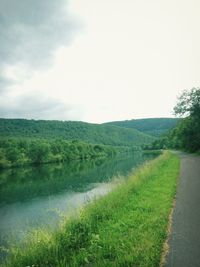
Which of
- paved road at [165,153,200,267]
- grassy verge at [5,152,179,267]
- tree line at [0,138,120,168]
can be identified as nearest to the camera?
paved road at [165,153,200,267]

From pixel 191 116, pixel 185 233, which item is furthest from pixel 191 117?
pixel 185 233

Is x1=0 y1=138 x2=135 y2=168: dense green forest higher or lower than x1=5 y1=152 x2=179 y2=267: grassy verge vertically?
lower

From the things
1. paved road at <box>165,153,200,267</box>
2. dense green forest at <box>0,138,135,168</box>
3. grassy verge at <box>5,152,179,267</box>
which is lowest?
dense green forest at <box>0,138,135,168</box>

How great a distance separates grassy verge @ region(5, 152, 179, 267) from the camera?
7.93m

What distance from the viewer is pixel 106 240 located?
9281mm

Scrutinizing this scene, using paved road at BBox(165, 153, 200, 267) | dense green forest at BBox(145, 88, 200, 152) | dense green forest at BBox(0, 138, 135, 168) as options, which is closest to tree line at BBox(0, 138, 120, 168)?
dense green forest at BBox(0, 138, 135, 168)

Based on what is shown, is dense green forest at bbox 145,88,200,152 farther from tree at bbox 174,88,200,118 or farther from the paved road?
the paved road

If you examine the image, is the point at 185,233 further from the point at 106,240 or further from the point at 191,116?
the point at 191,116

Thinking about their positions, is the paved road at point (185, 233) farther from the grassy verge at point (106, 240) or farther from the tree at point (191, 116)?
the tree at point (191, 116)

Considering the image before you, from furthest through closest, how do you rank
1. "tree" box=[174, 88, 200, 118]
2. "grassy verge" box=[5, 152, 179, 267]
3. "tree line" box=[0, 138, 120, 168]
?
"tree line" box=[0, 138, 120, 168], "tree" box=[174, 88, 200, 118], "grassy verge" box=[5, 152, 179, 267]

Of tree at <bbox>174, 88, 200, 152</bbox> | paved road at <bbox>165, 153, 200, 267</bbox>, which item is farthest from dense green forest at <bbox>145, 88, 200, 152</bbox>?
paved road at <bbox>165, 153, 200, 267</bbox>

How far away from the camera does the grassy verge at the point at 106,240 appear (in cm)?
793

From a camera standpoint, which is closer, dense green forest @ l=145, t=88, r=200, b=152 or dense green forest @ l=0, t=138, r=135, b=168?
dense green forest @ l=145, t=88, r=200, b=152

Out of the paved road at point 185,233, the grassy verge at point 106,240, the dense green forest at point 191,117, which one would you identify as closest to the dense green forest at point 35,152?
the dense green forest at point 191,117
